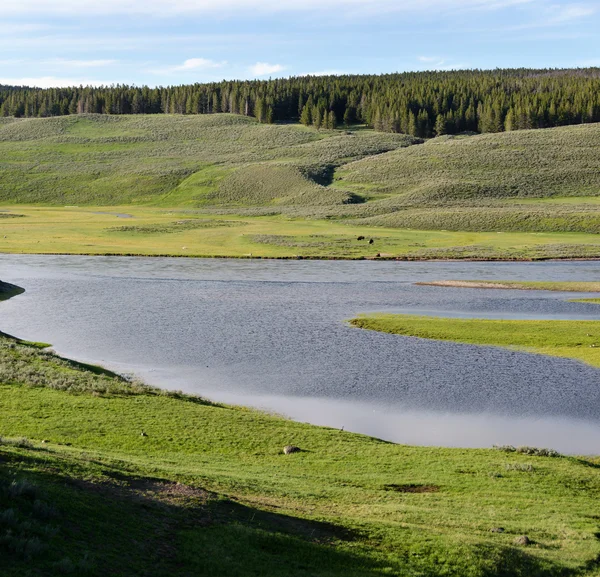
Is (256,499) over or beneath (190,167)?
beneath

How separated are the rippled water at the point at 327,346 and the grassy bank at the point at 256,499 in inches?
172


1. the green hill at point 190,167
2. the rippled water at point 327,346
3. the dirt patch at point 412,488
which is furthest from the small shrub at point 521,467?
the green hill at point 190,167

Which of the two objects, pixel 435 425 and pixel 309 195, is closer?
pixel 435 425

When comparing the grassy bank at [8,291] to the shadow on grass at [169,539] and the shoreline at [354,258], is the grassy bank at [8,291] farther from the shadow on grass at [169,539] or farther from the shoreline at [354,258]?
the shadow on grass at [169,539]

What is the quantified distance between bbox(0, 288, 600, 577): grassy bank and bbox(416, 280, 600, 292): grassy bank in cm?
3870

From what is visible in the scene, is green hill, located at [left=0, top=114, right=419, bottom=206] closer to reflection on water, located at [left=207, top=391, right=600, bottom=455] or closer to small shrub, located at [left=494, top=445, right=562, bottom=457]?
reflection on water, located at [left=207, top=391, right=600, bottom=455]

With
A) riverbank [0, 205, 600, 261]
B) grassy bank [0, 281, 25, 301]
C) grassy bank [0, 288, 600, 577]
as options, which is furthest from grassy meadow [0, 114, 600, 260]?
grassy bank [0, 288, 600, 577]

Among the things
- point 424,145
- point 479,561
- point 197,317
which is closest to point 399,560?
point 479,561

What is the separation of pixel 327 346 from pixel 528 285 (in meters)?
27.8

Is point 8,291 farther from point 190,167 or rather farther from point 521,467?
point 190,167

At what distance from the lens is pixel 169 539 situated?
13.8 m

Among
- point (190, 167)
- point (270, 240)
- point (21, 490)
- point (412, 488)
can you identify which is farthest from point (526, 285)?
point (190, 167)

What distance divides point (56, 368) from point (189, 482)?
55.7 feet

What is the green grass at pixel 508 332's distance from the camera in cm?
4100
